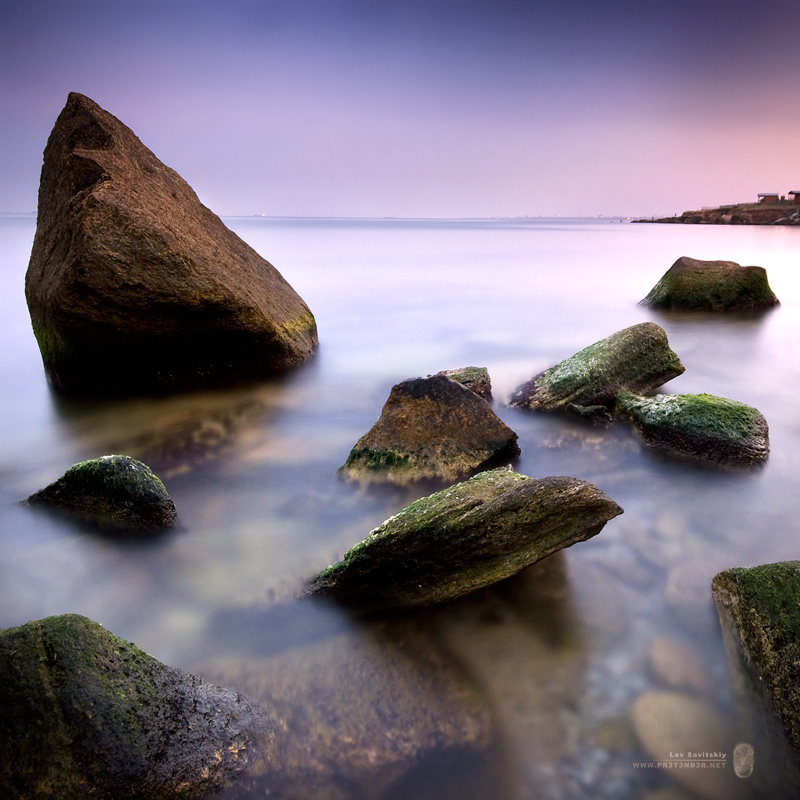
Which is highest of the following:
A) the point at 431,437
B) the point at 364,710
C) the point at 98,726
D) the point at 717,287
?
the point at 717,287

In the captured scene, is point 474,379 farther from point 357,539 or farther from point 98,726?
point 98,726

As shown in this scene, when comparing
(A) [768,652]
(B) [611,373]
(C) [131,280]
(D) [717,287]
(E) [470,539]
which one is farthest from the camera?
(D) [717,287]

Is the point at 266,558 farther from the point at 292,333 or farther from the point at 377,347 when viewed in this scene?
the point at 377,347

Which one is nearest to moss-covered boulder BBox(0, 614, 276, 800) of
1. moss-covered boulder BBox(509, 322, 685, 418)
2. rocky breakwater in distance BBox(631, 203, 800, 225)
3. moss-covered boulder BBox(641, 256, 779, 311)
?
moss-covered boulder BBox(509, 322, 685, 418)

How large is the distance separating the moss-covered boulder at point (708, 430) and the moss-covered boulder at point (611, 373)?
690mm

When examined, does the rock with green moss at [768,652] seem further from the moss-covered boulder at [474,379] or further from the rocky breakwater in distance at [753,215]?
the rocky breakwater in distance at [753,215]

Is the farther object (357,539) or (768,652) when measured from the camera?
(357,539)

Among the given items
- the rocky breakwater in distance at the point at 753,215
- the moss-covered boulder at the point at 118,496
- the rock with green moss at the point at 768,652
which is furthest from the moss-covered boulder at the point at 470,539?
the rocky breakwater in distance at the point at 753,215

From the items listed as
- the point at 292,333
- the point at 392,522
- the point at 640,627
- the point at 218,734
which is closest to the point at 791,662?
the point at 640,627

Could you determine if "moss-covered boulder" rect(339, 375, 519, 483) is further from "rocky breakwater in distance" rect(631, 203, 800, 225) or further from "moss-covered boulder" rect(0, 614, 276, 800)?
"rocky breakwater in distance" rect(631, 203, 800, 225)

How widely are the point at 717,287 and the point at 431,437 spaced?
27.8 ft

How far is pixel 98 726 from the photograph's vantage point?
1.88 metres

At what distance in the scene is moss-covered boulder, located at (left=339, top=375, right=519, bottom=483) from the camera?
4352mm

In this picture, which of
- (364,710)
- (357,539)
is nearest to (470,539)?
(364,710)
